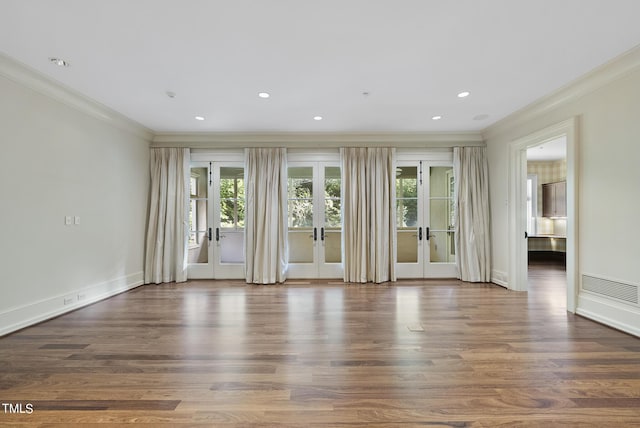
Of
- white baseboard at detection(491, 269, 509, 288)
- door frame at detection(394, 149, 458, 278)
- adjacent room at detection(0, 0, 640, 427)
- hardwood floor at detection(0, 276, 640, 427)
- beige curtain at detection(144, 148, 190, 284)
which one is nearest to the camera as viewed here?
hardwood floor at detection(0, 276, 640, 427)

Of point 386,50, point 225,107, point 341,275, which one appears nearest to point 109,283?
point 225,107

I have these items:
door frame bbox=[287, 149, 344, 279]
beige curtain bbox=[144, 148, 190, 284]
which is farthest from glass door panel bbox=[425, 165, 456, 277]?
beige curtain bbox=[144, 148, 190, 284]

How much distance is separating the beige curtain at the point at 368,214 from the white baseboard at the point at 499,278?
1.79 m

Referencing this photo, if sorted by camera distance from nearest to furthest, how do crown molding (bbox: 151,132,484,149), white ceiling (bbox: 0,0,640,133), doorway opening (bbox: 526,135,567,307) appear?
white ceiling (bbox: 0,0,640,133) < crown molding (bbox: 151,132,484,149) < doorway opening (bbox: 526,135,567,307)

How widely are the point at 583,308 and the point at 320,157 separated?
14.5 ft

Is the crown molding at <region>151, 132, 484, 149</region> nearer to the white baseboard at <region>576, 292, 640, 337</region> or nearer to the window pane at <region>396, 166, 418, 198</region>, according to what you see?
the window pane at <region>396, 166, 418, 198</region>

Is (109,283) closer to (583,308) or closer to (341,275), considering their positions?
(341,275)

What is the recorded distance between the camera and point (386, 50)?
2.79 metres

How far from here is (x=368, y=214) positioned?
546cm

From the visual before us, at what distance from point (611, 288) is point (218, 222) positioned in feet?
18.9

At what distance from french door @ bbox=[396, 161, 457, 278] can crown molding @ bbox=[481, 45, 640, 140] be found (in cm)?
140

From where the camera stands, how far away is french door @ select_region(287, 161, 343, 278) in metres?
5.69

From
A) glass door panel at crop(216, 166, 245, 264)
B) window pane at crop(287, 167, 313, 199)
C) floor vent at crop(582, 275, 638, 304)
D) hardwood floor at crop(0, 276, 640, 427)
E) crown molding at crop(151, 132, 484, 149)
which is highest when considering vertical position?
crown molding at crop(151, 132, 484, 149)

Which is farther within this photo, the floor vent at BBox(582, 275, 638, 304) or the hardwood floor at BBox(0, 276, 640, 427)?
the floor vent at BBox(582, 275, 638, 304)
